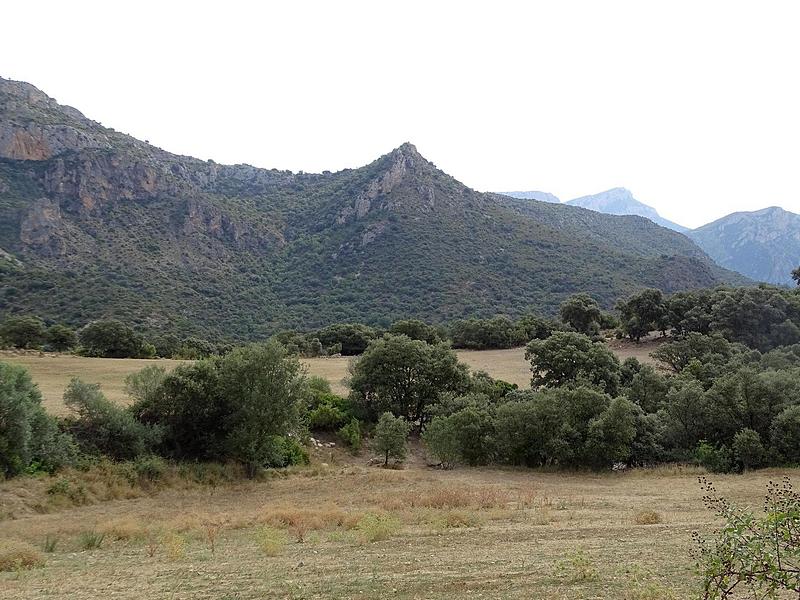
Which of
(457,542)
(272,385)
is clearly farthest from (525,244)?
(457,542)

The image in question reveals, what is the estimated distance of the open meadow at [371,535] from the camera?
928cm

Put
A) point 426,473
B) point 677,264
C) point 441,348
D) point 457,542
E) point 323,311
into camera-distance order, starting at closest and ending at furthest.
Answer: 1. point 457,542
2. point 426,473
3. point 441,348
4. point 323,311
5. point 677,264

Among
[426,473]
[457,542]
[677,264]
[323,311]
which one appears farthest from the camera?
[677,264]

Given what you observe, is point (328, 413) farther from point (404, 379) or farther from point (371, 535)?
point (371, 535)

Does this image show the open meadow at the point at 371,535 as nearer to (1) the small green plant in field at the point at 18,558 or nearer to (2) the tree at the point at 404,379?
(1) the small green plant in field at the point at 18,558

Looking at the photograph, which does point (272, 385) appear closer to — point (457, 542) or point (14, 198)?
point (457, 542)

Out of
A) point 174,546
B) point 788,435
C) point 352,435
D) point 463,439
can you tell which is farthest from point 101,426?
point 788,435

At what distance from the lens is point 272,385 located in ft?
88.3

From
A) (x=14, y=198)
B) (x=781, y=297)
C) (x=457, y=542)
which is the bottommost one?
(x=457, y=542)

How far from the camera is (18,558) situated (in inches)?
489

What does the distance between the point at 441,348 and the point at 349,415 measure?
8.56m

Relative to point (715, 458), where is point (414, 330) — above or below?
above

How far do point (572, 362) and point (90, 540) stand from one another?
3291 cm

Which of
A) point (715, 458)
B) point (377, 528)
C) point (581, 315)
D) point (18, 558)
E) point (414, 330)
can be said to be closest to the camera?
point (18, 558)
